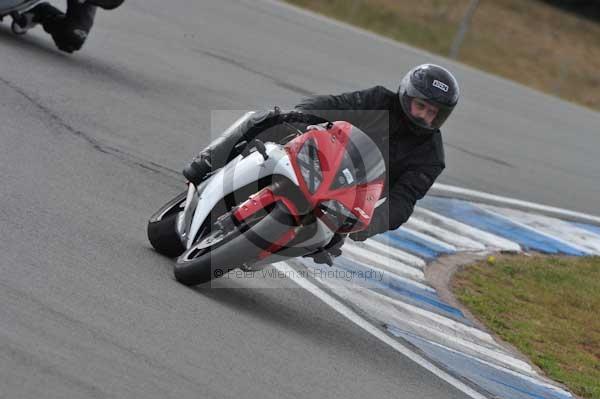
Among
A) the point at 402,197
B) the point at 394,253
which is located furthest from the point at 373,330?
the point at 394,253

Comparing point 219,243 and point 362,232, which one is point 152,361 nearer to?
point 219,243

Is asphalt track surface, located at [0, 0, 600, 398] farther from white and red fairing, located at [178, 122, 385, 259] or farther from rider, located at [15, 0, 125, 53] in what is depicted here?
white and red fairing, located at [178, 122, 385, 259]

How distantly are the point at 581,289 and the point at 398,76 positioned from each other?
10032 millimetres

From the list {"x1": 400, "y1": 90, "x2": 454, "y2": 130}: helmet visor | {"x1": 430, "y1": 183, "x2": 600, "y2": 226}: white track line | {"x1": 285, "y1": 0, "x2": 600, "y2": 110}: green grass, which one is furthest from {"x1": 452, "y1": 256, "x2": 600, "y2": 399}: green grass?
{"x1": 285, "y1": 0, "x2": 600, "y2": 110}: green grass

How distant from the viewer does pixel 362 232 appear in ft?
24.7

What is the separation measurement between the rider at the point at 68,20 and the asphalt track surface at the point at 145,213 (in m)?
0.28

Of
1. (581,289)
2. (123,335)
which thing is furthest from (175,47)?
(123,335)

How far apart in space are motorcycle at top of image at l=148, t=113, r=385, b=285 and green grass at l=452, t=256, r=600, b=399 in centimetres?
246


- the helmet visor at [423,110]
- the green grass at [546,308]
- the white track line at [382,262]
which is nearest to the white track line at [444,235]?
the green grass at [546,308]

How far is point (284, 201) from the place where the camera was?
23.5ft

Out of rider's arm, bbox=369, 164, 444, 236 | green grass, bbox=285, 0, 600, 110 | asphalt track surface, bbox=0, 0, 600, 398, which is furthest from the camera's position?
green grass, bbox=285, 0, 600, 110

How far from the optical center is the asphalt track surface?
19.6 ft

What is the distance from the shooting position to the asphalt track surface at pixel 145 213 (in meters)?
5.99

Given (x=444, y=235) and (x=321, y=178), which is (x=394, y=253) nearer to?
(x=444, y=235)
